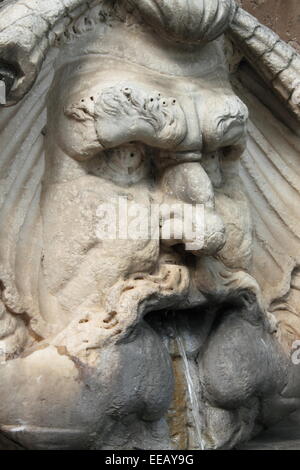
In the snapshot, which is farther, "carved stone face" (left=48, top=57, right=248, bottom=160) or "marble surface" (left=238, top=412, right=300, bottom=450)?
"marble surface" (left=238, top=412, right=300, bottom=450)

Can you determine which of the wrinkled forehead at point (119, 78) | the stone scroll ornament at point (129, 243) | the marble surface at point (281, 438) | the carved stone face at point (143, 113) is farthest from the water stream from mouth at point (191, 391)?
the wrinkled forehead at point (119, 78)

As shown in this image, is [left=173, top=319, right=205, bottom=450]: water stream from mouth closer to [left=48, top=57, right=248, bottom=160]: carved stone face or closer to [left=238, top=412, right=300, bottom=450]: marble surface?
[left=238, top=412, right=300, bottom=450]: marble surface

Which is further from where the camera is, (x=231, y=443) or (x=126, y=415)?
(x=231, y=443)

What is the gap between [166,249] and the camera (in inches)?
80.8

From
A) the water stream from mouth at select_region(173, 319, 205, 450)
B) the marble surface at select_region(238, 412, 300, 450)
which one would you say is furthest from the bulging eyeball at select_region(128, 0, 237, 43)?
the marble surface at select_region(238, 412, 300, 450)

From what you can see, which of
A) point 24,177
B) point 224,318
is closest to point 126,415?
point 224,318

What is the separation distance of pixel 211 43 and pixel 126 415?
2.91 feet

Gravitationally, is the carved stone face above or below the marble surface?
above

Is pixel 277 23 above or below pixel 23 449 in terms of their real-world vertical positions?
above

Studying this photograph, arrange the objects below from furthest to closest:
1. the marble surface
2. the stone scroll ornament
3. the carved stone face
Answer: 1. the marble surface
2. the carved stone face
3. the stone scroll ornament

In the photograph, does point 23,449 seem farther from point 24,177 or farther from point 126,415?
point 24,177

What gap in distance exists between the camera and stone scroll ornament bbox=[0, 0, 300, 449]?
184 cm
